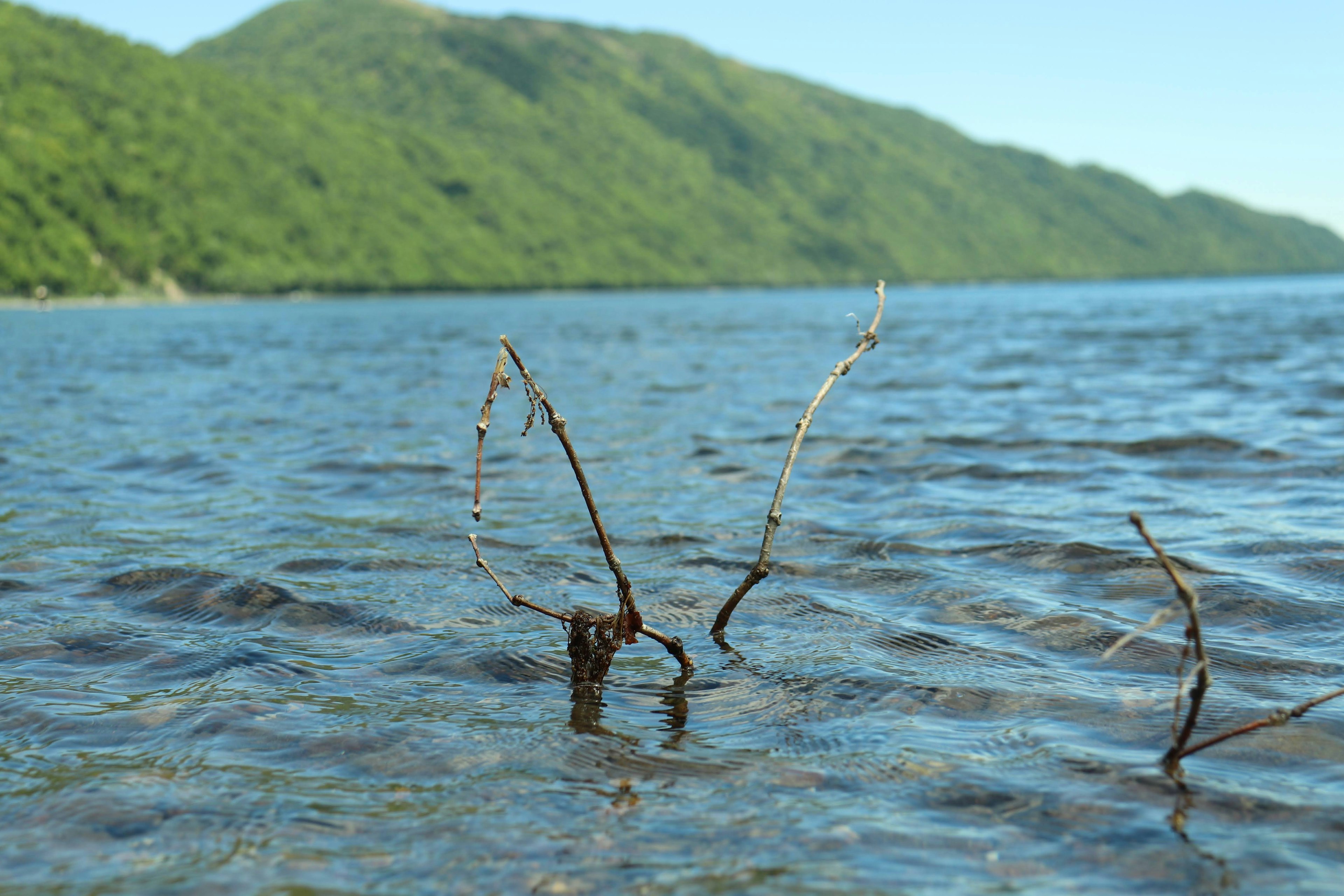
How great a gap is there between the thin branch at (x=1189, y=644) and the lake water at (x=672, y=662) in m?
0.13

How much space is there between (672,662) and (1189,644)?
301 centimetres

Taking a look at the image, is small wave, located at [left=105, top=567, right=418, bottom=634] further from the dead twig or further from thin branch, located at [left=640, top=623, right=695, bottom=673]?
thin branch, located at [left=640, top=623, right=695, bottom=673]

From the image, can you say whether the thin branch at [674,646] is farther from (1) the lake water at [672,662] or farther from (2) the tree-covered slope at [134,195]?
(2) the tree-covered slope at [134,195]

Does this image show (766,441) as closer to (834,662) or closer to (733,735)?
(834,662)

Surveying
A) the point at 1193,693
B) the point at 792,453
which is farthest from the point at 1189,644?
the point at 792,453

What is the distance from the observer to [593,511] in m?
5.27

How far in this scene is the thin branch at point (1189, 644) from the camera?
3.75 metres

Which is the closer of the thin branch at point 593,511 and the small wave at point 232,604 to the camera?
the thin branch at point 593,511

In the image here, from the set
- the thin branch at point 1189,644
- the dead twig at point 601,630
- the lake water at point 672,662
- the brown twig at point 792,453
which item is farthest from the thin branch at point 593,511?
the thin branch at point 1189,644

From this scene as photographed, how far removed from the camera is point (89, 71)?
180 meters

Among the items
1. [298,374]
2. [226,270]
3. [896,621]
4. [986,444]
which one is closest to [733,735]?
[896,621]

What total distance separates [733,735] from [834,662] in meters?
1.31

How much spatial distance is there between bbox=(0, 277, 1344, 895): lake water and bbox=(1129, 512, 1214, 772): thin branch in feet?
0.41

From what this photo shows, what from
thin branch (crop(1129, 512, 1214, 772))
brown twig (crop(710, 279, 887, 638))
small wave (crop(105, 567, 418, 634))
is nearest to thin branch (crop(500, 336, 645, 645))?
brown twig (crop(710, 279, 887, 638))
